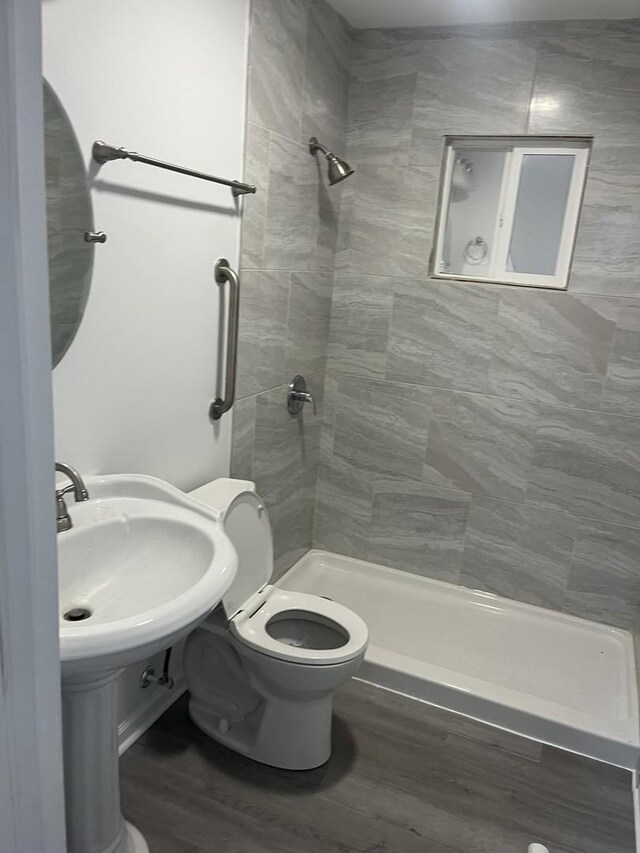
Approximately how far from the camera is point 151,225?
5.85ft

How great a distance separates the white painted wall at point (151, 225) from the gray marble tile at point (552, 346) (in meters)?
1.22

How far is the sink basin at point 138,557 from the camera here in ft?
4.58

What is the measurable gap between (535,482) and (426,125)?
A: 1.56 meters

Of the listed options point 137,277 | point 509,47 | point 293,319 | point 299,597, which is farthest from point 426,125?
point 299,597

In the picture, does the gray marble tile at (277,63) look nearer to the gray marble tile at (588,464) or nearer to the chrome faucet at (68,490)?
the chrome faucet at (68,490)

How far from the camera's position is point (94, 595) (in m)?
1.52

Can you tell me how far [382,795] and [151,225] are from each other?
175cm

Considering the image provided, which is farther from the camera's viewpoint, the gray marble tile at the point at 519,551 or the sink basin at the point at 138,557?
the gray marble tile at the point at 519,551

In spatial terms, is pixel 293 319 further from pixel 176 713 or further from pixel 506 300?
pixel 176 713

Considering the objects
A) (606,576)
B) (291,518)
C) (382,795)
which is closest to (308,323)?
(291,518)

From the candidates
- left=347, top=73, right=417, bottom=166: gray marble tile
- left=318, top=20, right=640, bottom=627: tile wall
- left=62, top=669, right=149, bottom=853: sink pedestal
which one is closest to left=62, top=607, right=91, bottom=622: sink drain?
left=62, top=669, right=149, bottom=853: sink pedestal

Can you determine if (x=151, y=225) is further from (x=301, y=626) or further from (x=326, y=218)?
(x=301, y=626)

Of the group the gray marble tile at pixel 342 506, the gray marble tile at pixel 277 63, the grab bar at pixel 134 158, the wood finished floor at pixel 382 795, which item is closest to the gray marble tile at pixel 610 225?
the gray marble tile at pixel 277 63

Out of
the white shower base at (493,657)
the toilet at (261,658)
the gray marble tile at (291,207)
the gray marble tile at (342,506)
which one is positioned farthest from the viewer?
the gray marble tile at (342,506)
